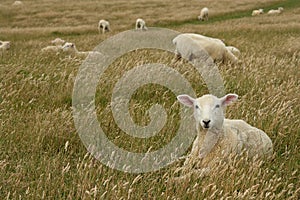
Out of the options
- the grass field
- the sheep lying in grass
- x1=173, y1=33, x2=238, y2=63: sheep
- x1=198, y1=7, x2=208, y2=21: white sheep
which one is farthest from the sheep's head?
x1=198, y1=7, x2=208, y2=21: white sheep

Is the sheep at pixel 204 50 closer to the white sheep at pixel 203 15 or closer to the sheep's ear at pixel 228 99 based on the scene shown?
the sheep's ear at pixel 228 99

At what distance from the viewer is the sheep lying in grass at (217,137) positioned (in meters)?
3.77

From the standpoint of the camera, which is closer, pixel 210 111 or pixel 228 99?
pixel 210 111

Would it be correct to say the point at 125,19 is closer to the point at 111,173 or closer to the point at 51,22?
the point at 51,22

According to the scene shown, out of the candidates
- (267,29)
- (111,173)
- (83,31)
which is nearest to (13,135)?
(111,173)

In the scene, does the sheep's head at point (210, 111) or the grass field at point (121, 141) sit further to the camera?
the sheep's head at point (210, 111)

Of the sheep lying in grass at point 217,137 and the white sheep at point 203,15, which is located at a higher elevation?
the sheep lying in grass at point 217,137

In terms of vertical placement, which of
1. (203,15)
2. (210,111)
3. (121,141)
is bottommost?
(203,15)

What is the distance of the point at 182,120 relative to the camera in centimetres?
489

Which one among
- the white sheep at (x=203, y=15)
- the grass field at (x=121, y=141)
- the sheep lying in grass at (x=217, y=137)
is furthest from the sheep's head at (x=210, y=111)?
the white sheep at (x=203, y=15)

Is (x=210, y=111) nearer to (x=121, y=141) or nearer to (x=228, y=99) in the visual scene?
(x=228, y=99)

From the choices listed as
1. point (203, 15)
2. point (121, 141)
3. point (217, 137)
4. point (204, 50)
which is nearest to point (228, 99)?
point (217, 137)

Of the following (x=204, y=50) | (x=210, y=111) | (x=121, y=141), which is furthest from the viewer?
(x=204, y=50)

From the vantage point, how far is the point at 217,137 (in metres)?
4.05
